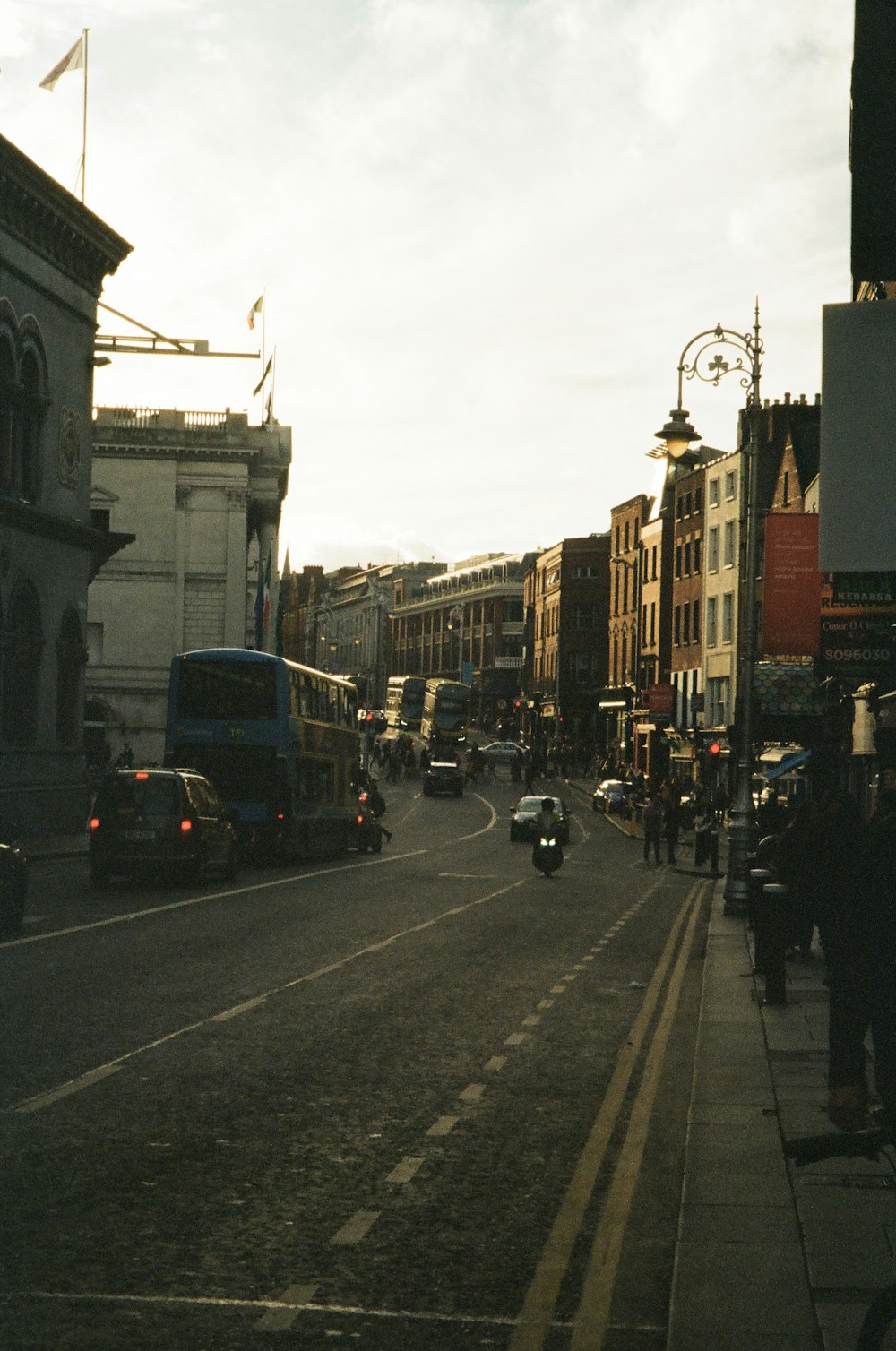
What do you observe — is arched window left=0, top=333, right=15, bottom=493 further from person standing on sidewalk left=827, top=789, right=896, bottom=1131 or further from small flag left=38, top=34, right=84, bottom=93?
person standing on sidewalk left=827, top=789, right=896, bottom=1131

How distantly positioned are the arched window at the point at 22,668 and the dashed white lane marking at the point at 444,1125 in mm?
30358

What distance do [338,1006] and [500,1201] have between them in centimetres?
682

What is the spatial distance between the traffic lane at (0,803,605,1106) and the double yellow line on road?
3.21m

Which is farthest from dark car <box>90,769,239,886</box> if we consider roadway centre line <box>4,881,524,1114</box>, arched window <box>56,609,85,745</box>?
arched window <box>56,609,85,745</box>

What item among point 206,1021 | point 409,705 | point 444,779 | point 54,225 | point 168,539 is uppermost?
point 54,225

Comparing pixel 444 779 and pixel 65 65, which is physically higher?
pixel 65 65

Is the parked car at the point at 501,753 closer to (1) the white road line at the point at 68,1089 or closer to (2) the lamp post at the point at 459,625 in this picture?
(2) the lamp post at the point at 459,625

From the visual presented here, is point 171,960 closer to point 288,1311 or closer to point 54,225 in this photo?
point 288,1311

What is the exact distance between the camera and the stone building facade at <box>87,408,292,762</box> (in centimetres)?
7394

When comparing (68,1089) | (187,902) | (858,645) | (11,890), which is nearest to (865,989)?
(68,1089)

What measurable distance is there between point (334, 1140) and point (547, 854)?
2783 cm

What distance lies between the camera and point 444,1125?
9781 millimetres

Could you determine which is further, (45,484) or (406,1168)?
(45,484)

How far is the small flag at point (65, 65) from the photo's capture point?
127 ft
